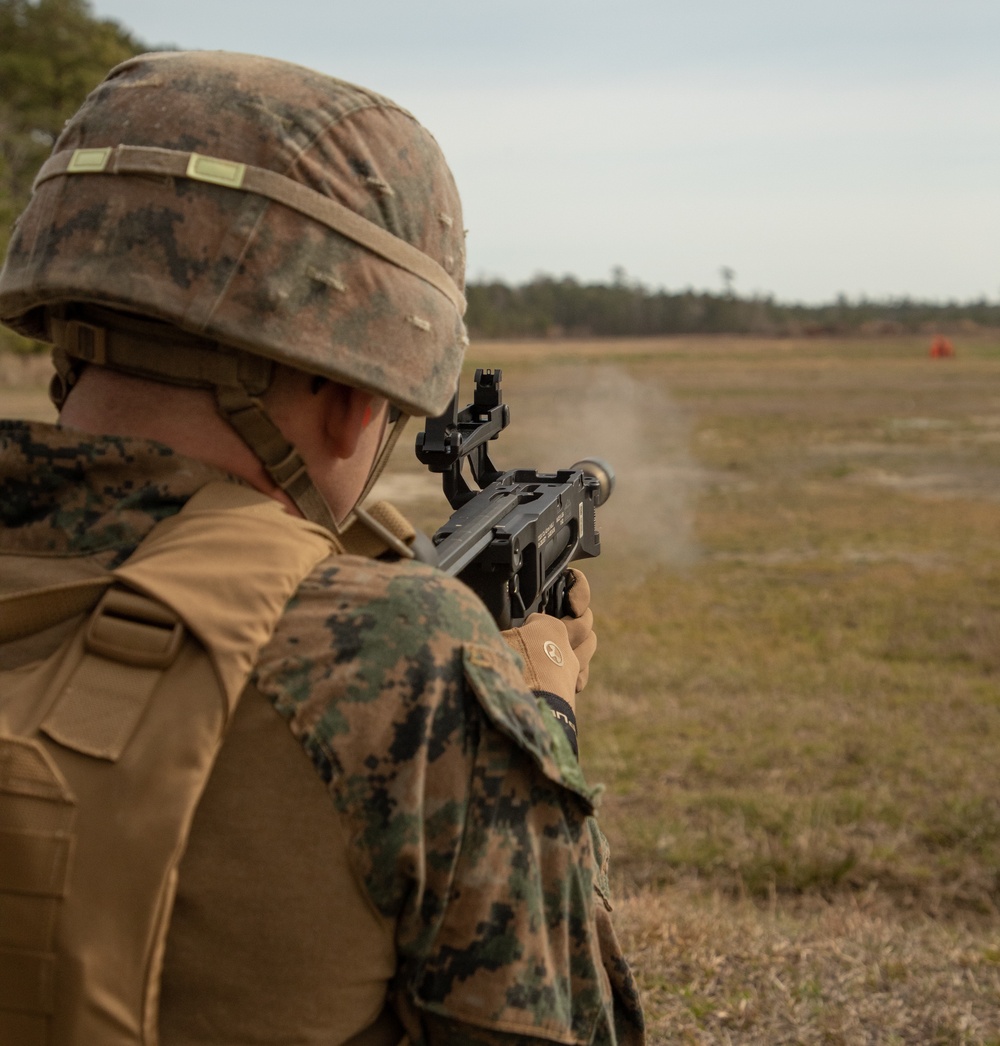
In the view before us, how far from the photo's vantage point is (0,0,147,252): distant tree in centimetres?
4050

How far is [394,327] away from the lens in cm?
163

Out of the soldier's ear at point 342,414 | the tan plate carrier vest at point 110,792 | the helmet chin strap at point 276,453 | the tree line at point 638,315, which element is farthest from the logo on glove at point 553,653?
the tree line at point 638,315

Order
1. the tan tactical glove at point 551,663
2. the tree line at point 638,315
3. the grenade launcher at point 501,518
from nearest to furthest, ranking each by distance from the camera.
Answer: the tan tactical glove at point 551,663 < the grenade launcher at point 501,518 < the tree line at point 638,315

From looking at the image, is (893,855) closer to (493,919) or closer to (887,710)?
(887,710)

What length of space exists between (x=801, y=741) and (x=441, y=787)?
19.8ft

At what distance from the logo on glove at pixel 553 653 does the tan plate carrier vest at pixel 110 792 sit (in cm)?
95

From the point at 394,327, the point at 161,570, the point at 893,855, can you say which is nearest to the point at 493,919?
the point at 161,570

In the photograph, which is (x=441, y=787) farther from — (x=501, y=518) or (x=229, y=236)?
(x=501, y=518)

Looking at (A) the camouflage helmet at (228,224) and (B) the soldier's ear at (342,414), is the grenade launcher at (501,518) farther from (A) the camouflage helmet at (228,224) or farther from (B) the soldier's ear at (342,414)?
(A) the camouflage helmet at (228,224)

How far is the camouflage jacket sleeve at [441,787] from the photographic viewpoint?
4.36 ft

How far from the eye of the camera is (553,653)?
2213mm

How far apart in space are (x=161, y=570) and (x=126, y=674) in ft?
0.36

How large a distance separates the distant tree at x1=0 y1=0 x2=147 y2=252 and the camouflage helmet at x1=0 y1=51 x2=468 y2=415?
42013 mm

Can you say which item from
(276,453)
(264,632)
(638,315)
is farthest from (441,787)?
(638,315)
